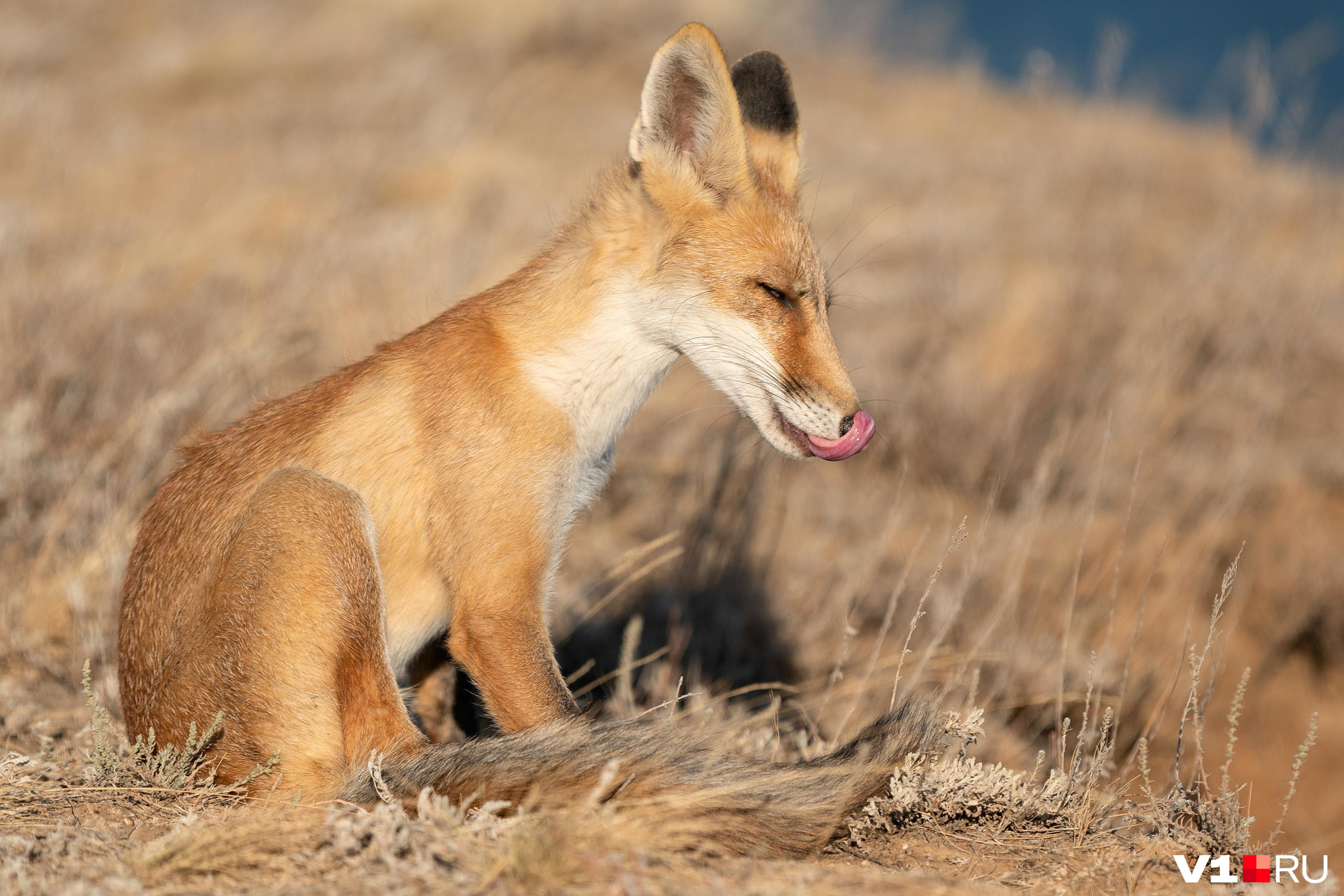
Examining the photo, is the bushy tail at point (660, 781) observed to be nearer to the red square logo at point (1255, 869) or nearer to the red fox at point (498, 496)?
the red fox at point (498, 496)

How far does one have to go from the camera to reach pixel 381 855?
89.7 inches

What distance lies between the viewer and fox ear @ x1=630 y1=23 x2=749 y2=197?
334cm

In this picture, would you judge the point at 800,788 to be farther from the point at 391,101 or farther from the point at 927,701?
the point at 391,101

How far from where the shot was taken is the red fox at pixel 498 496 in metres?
2.67

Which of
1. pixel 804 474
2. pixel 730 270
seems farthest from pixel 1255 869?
pixel 804 474

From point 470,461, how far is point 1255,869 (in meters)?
2.64

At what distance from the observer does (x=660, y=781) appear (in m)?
2.50

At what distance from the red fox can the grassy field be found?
18 cm

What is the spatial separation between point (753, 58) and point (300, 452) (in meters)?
2.41

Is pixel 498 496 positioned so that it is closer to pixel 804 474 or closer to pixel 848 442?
pixel 848 442

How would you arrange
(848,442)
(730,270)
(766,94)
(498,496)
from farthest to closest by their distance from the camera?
(766,94) < (730,270) < (848,442) < (498,496)

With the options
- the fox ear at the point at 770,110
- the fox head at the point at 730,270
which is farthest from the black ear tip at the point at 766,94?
the fox head at the point at 730,270

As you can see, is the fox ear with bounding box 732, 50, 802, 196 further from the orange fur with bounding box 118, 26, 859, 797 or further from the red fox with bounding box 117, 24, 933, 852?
the orange fur with bounding box 118, 26, 859, 797

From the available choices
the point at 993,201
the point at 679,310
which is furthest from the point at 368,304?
the point at 993,201
